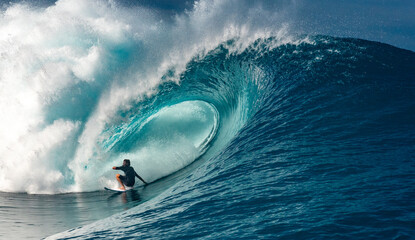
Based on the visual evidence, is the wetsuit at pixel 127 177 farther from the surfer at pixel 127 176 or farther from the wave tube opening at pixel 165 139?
the wave tube opening at pixel 165 139

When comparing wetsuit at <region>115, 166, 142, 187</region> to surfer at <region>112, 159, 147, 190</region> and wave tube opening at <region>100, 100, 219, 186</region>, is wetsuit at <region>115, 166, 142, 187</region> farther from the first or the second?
wave tube opening at <region>100, 100, 219, 186</region>

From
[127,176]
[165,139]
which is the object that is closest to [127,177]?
[127,176]

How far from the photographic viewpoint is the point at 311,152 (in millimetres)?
6145

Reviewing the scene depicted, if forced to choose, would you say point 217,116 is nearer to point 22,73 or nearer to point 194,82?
point 194,82

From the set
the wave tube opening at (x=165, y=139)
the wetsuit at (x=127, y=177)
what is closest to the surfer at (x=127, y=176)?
the wetsuit at (x=127, y=177)

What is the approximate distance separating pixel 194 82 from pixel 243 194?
7396 mm

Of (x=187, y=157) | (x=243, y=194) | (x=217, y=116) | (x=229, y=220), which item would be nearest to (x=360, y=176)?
(x=243, y=194)

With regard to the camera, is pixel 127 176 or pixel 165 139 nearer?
pixel 127 176

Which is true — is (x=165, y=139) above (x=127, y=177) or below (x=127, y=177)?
above

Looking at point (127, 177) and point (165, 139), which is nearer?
point (127, 177)

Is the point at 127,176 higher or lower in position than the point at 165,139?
lower

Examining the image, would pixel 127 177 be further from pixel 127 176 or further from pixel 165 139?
pixel 165 139

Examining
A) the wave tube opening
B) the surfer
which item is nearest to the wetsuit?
the surfer

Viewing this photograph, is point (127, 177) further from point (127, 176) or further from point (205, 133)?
point (205, 133)
